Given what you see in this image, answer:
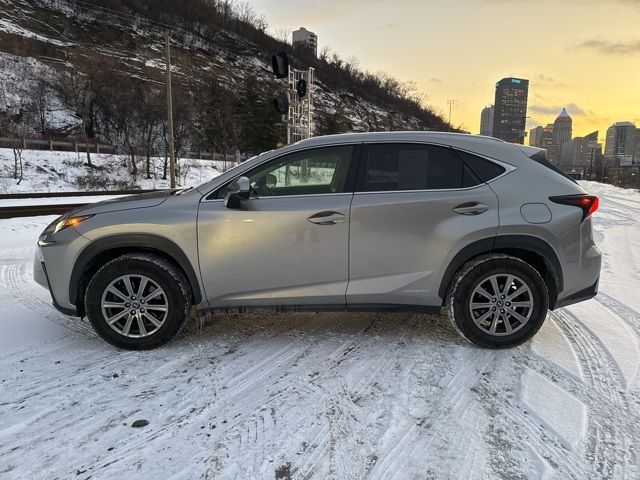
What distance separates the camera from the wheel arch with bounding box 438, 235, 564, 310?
3486mm

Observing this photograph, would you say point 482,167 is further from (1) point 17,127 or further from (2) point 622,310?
(1) point 17,127

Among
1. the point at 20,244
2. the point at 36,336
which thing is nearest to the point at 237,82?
the point at 20,244

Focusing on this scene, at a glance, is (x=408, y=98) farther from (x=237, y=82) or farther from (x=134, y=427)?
(x=134, y=427)

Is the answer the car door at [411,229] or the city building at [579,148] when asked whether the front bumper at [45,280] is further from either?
the city building at [579,148]

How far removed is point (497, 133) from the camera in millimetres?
86188

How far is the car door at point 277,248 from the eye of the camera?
11.4ft

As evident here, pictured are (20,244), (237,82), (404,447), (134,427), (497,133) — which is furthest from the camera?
(497,133)

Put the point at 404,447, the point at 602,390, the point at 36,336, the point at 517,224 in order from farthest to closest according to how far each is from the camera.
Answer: the point at 36,336
the point at 517,224
the point at 602,390
the point at 404,447

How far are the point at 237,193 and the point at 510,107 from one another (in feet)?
339

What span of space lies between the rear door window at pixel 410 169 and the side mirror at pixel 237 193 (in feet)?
3.03

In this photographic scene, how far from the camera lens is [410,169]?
362 cm

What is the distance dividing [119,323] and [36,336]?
97cm

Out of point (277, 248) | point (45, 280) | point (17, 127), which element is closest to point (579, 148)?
point (17, 127)

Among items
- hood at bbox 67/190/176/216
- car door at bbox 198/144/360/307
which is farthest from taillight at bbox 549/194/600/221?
hood at bbox 67/190/176/216
